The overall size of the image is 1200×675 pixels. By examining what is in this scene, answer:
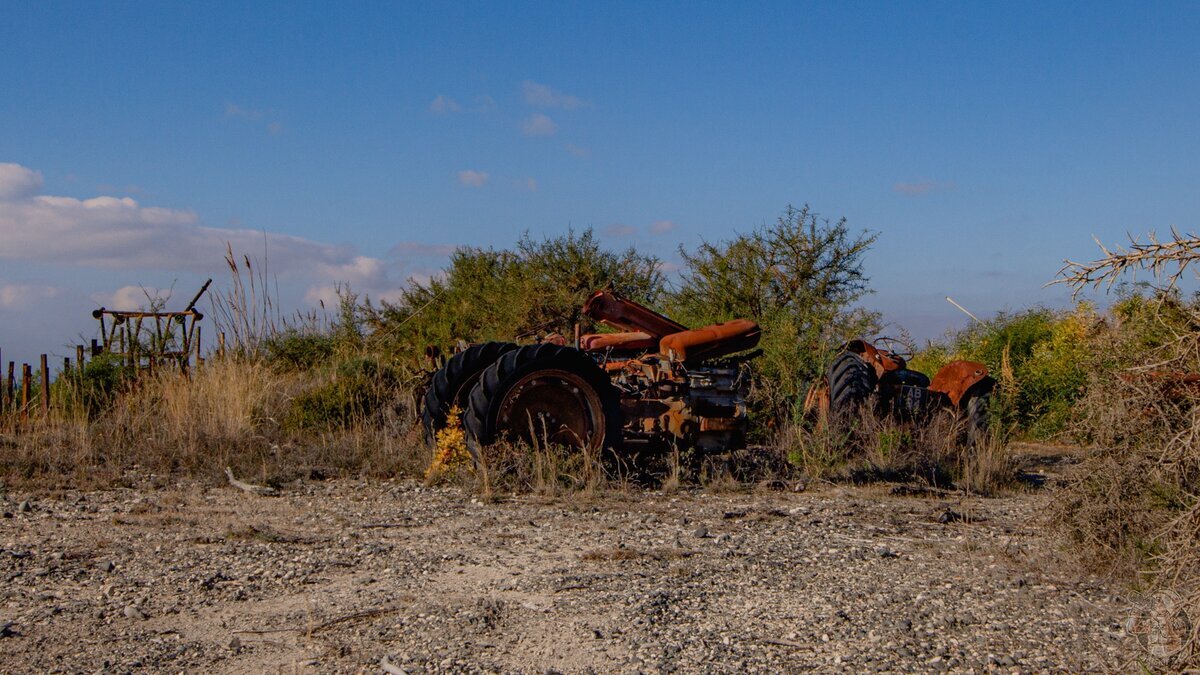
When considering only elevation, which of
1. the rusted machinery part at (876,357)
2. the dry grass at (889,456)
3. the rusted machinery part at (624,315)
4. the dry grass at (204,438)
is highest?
the rusted machinery part at (624,315)

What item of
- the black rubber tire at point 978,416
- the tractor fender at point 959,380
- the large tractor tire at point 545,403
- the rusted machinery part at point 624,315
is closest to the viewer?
the large tractor tire at point 545,403

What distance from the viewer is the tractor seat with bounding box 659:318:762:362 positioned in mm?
10625

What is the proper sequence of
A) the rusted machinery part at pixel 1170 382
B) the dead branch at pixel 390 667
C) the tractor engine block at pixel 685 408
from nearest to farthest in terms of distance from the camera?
the dead branch at pixel 390 667
the rusted machinery part at pixel 1170 382
the tractor engine block at pixel 685 408

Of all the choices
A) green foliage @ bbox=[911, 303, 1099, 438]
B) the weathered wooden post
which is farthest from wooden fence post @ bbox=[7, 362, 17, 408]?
green foliage @ bbox=[911, 303, 1099, 438]

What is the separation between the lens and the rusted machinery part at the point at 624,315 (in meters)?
10.6

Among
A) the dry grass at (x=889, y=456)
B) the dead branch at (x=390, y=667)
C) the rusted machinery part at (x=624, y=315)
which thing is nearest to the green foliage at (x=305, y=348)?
the rusted machinery part at (x=624, y=315)

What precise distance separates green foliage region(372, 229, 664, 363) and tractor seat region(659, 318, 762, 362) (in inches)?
228

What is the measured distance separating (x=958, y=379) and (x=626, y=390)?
4.84m

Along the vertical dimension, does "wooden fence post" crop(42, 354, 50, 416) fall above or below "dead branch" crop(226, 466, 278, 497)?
above

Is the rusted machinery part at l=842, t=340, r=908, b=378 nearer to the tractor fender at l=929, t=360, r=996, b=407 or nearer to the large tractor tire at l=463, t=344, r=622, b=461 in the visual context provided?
the tractor fender at l=929, t=360, r=996, b=407

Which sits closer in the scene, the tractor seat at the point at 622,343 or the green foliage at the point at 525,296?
the tractor seat at the point at 622,343

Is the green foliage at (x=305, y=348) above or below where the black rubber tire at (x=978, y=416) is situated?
above

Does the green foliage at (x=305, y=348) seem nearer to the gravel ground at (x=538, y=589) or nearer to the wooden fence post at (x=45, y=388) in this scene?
the wooden fence post at (x=45, y=388)

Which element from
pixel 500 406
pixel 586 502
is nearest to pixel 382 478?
pixel 500 406
